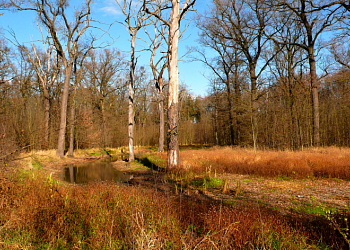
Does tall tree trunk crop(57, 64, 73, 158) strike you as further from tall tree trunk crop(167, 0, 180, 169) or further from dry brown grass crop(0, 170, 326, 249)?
dry brown grass crop(0, 170, 326, 249)

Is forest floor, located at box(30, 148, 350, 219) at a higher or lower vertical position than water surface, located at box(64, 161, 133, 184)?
higher

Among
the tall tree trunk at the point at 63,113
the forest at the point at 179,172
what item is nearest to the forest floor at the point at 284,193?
the forest at the point at 179,172

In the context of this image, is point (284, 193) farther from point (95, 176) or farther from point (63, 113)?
point (63, 113)

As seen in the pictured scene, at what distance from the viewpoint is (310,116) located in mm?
18766

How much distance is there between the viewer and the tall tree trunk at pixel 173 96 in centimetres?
1047

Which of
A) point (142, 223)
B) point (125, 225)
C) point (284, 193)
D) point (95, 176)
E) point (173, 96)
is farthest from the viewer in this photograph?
point (95, 176)

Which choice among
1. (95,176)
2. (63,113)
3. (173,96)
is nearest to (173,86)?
(173,96)

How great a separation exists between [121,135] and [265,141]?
1823cm

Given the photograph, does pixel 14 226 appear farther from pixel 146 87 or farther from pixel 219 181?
pixel 146 87

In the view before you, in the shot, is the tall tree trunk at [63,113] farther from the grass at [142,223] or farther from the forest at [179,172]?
the grass at [142,223]

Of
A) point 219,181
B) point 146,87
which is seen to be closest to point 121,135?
point 146,87

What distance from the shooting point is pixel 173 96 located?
10.6 metres

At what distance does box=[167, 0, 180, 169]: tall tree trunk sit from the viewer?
10.5 m

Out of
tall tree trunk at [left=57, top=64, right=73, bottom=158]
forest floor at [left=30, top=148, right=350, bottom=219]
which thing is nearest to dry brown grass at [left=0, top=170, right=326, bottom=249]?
forest floor at [left=30, top=148, right=350, bottom=219]
